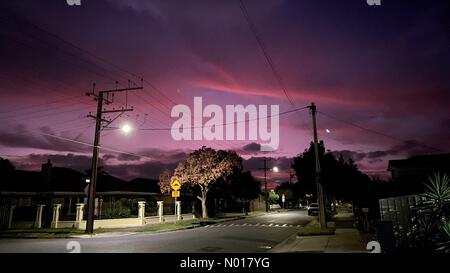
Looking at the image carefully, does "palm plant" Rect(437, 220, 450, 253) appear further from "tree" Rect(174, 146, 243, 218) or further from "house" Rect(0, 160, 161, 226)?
"tree" Rect(174, 146, 243, 218)

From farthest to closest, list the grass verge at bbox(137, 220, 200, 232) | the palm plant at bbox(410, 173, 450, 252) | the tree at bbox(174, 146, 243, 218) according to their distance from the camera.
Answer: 1. the tree at bbox(174, 146, 243, 218)
2. the grass verge at bbox(137, 220, 200, 232)
3. the palm plant at bbox(410, 173, 450, 252)

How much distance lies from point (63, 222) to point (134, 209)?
6.29 m

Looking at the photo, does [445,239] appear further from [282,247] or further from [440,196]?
[282,247]

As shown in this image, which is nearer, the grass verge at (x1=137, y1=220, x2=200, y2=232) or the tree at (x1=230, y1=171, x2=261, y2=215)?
the grass verge at (x1=137, y1=220, x2=200, y2=232)

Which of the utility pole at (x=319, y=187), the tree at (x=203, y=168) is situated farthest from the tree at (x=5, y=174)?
the utility pole at (x=319, y=187)

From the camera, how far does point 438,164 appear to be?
1690 inches

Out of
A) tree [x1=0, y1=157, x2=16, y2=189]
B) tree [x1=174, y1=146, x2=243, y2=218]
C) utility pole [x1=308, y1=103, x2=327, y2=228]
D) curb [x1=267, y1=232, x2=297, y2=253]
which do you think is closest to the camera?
curb [x1=267, y1=232, x2=297, y2=253]

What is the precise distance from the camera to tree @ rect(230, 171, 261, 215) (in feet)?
155

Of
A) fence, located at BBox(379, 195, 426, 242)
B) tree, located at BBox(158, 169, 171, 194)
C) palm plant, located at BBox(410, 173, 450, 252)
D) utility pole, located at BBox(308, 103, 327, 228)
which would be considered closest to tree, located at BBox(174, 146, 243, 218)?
tree, located at BBox(158, 169, 171, 194)

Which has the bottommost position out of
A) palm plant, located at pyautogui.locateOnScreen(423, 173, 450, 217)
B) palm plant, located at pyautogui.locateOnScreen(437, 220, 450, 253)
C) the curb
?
the curb

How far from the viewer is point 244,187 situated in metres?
52.1

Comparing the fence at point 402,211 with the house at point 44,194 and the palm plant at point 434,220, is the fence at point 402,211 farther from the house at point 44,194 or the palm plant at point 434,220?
the house at point 44,194

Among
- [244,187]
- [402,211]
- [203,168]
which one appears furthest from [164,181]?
[402,211]
